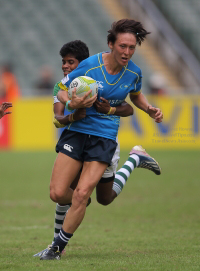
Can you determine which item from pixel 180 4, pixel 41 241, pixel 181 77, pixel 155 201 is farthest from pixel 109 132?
pixel 180 4

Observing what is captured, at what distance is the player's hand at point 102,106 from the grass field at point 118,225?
1.53m

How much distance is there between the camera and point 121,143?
59.1ft

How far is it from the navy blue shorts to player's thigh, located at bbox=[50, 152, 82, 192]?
67 mm

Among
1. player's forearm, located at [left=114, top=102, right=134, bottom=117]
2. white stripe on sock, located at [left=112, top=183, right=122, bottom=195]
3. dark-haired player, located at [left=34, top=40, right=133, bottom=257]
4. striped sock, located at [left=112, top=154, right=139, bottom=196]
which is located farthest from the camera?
striped sock, located at [left=112, top=154, right=139, bottom=196]

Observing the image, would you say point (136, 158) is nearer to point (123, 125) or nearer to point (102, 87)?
point (102, 87)

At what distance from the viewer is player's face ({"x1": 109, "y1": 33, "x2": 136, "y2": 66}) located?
5941 millimetres

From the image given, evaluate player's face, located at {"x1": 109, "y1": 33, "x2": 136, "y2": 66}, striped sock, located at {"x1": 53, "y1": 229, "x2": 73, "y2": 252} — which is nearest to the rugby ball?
player's face, located at {"x1": 109, "y1": 33, "x2": 136, "y2": 66}

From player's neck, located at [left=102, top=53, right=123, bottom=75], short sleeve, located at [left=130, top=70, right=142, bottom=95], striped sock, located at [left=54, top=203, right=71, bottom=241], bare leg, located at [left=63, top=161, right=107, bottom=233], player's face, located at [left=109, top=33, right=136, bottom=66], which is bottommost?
striped sock, located at [left=54, top=203, right=71, bottom=241]

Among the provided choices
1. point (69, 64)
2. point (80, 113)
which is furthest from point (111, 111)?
point (69, 64)

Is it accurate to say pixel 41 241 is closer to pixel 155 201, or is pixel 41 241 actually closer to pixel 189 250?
pixel 189 250

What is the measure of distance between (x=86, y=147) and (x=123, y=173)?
160 centimetres

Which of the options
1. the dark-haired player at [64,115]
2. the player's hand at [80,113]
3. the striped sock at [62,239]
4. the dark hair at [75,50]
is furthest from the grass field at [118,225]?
the dark hair at [75,50]

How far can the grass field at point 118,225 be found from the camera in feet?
18.5

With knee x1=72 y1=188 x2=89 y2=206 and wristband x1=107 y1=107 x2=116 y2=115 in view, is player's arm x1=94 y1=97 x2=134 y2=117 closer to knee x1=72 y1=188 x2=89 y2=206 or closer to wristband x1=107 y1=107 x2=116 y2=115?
wristband x1=107 y1=107 x2=116 y2=115
